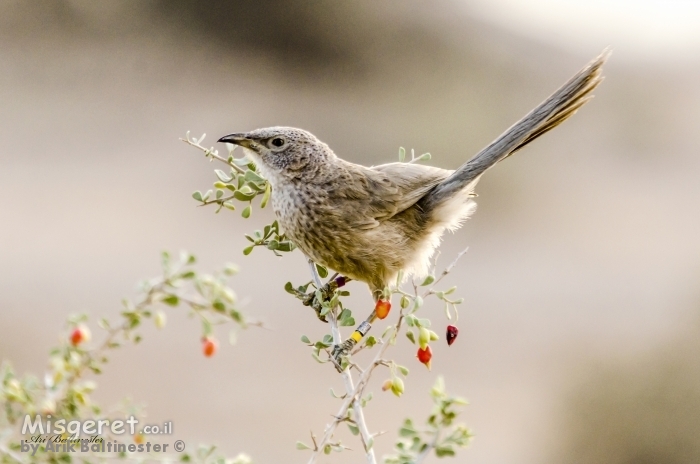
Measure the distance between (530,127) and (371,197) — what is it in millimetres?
921

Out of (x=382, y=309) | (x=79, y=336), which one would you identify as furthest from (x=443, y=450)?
(x=382, y=309)

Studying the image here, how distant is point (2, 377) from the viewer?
2.06 m

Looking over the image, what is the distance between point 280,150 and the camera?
4.03 meters

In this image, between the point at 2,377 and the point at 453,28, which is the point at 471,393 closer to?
the point at 2,377

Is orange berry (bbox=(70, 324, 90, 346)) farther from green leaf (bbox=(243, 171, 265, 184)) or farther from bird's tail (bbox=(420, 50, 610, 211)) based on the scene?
bird's tail (bbox=(420, 50, 610, 211))

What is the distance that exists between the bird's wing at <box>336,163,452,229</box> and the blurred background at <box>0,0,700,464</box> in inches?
171

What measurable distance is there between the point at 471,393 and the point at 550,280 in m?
3.84

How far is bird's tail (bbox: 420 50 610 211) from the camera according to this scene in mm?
3924

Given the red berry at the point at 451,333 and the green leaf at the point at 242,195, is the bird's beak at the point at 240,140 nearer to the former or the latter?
the green leaf at the point at 242,195

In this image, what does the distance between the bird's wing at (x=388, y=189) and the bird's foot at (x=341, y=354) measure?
24.2 inches

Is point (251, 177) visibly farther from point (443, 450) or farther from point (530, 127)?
point (530, 127)

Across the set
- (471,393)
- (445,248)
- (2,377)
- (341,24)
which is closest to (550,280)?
(445,248)

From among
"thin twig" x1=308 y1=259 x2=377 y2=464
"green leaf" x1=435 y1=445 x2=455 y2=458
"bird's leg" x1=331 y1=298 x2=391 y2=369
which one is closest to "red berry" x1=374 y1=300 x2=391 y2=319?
"bird's leg" x1=331 y1=298 x2=391 y2=369

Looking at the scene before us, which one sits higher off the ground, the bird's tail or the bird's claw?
the bird's tail
